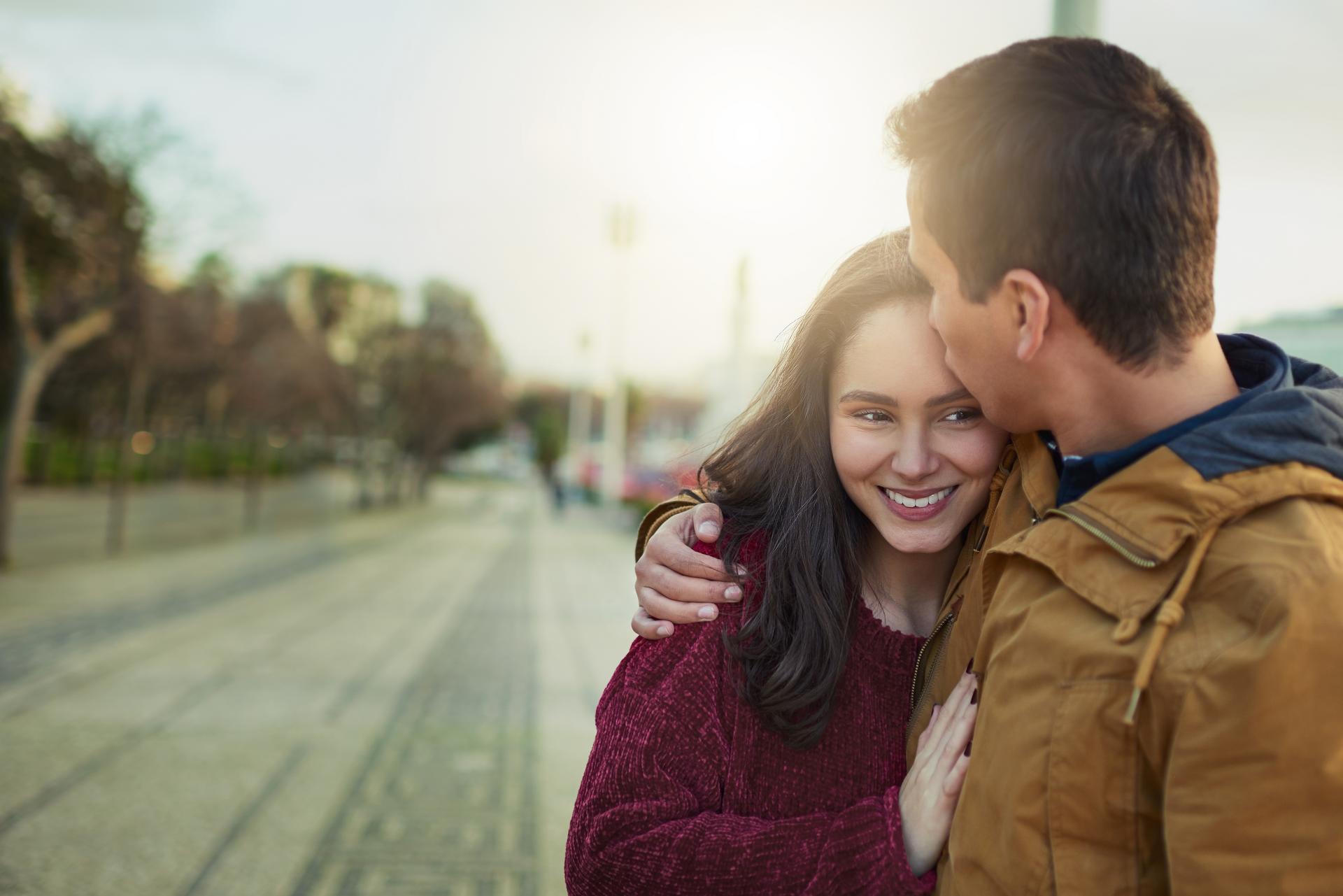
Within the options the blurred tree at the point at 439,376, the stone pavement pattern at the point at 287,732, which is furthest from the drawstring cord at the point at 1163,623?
the blurred tree at the point at 439,376

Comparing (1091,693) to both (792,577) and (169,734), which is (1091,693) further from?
(169,734)

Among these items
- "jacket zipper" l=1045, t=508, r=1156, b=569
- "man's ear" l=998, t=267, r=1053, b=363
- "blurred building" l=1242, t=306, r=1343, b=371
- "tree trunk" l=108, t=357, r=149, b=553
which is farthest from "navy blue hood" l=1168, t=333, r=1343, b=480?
"tree trunk" l=108, t=357, r=149, b=553

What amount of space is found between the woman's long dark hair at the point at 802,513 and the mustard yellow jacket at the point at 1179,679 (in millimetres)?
380

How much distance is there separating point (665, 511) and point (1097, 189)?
4.28 feet

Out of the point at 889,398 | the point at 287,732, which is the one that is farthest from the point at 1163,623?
the point at 287,732

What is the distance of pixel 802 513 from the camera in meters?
2.03

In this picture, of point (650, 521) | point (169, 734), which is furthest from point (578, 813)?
point (169, 734)

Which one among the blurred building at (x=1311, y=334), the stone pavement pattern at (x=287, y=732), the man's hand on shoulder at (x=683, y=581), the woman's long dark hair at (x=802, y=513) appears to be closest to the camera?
the woman's long dark hair at (x=802, y=513)

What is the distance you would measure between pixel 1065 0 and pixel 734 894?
244cm

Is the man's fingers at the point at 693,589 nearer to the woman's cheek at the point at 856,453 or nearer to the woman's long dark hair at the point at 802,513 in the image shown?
the woman's long dark hair at the point at 802,513

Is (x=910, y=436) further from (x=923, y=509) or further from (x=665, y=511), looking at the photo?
(x=665, y=511)

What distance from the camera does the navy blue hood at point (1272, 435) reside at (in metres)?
→ 1.29

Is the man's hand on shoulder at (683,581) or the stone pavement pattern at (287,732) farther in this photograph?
the stone pavement pattern at (287,732)

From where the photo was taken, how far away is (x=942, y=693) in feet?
5.98
